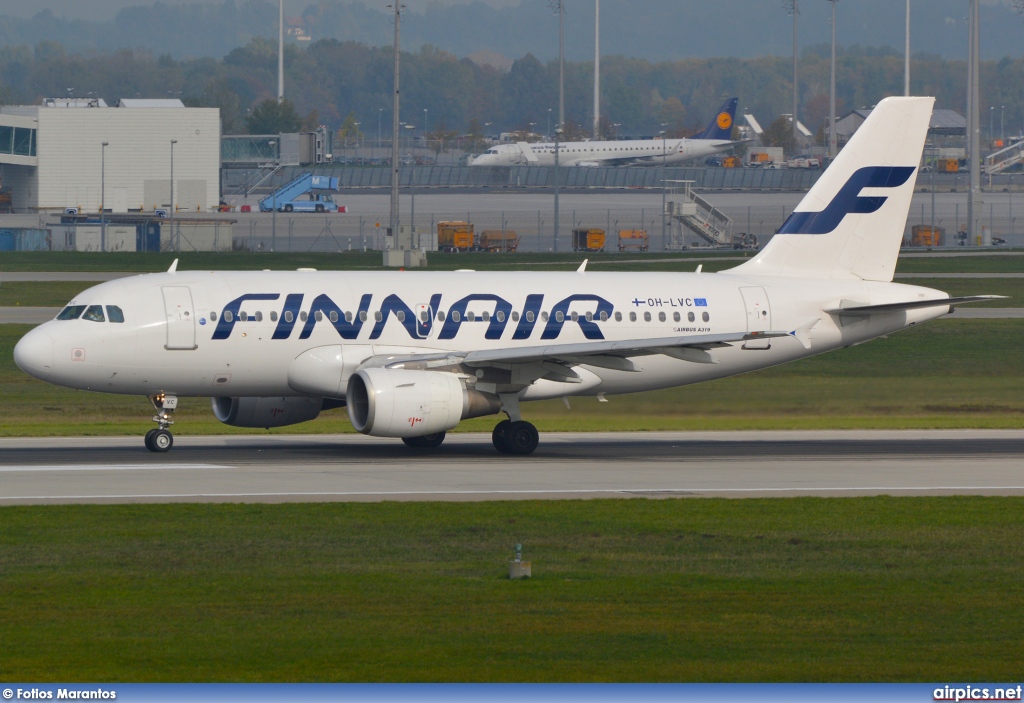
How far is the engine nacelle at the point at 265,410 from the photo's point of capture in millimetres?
37688

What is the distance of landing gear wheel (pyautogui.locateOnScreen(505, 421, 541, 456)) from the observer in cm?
3694

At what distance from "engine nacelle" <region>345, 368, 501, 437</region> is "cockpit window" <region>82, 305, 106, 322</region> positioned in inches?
236

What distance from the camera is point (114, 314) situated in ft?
117

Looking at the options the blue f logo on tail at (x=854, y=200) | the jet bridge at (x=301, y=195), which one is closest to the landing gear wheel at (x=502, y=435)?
the blue f logo on tail at (x=854, y=200)

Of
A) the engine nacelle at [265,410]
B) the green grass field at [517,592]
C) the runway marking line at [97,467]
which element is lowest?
the green grass field at [517,592]

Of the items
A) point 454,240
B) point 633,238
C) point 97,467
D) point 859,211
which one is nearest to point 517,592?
point 97,467

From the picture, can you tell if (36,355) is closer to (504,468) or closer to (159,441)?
(159,441)

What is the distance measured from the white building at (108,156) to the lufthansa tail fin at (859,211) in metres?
113

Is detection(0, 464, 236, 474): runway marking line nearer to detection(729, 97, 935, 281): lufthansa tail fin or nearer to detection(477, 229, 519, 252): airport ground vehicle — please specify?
detection(729, 97, 935, 281): lufthansa tail fin

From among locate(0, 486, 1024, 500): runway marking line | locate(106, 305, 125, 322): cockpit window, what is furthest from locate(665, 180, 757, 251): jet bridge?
locate(0, 486, 1024, 500): runway marking line

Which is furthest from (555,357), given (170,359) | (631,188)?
(631,188)

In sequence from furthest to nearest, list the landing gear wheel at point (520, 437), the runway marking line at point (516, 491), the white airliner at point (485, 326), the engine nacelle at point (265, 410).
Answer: the engine nacelle at point (265, 410)
the landing gear wheel at point (520, 437)
the white airliner at point (485, 326)
the runway marking line at point (516, 491)

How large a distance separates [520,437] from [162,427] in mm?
8441

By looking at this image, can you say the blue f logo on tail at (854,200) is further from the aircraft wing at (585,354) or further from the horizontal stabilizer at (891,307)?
the aircraft wing at (585,354)
